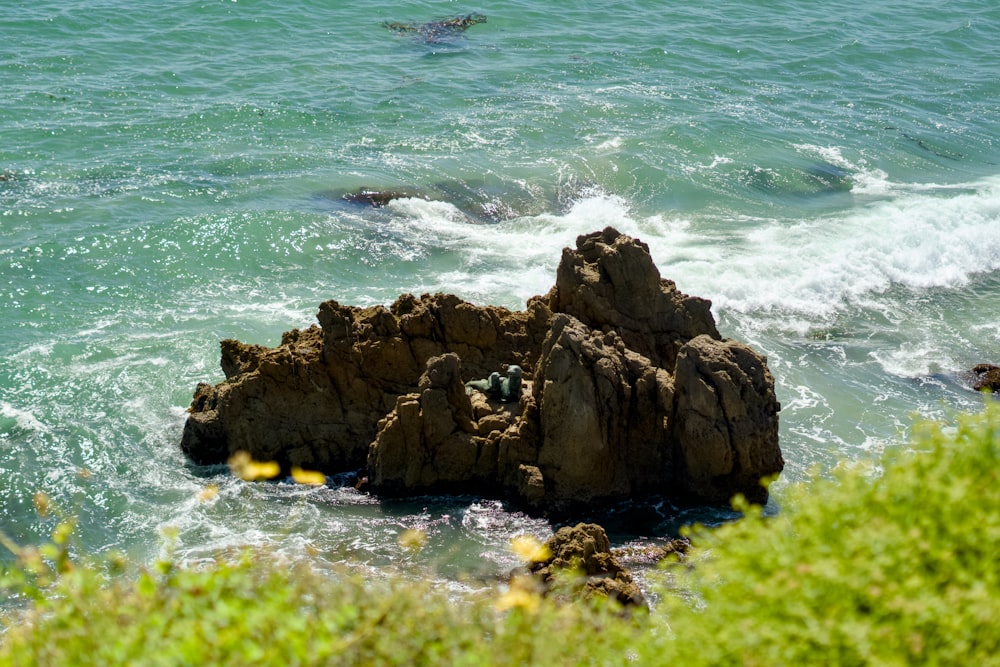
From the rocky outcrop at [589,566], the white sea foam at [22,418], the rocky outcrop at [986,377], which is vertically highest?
the rocky outcrop at [589,566]

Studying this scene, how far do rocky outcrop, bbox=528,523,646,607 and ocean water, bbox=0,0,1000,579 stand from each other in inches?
61.5

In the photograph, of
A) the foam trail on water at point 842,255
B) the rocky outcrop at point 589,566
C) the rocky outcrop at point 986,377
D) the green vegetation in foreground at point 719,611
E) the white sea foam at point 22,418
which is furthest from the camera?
the foam trail on water at point 842,255

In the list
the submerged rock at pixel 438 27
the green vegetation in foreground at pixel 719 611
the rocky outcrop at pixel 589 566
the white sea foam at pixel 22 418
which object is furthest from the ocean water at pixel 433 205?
the green vegetation in foreground at pixel 719 611

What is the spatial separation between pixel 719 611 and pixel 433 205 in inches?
855

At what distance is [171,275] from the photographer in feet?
80.3

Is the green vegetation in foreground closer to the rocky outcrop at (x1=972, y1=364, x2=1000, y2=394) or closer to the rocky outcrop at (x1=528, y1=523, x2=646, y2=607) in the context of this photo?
the rocky outcrop at (x1=528, y1=523, x2=646, y2=607)

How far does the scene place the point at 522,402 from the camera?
16.8m

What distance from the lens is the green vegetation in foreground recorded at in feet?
23.5

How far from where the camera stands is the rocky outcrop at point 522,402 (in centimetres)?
1622

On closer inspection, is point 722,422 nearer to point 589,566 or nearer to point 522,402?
point 522,402

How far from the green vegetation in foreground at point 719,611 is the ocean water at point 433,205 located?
330cm

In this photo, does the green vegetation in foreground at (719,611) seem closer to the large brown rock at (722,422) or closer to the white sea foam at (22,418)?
the large brown rock at (722,422)

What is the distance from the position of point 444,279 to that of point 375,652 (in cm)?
1727

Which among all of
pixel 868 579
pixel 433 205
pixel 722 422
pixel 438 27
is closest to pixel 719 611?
pixel 868 579
